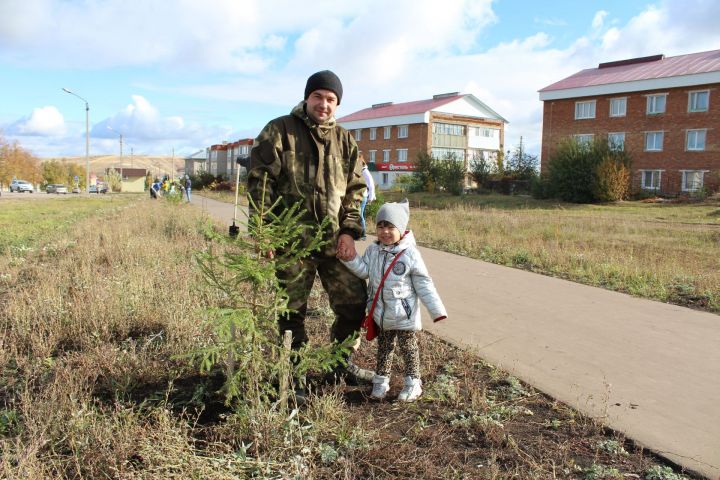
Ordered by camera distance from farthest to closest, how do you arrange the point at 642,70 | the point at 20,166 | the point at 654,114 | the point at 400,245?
the point at 20,166 < the point at 642,70 < the point at 654,114 < the point at 400,245

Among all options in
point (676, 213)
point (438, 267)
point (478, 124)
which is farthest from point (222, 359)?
point (478, 124)

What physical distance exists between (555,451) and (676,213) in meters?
24.4

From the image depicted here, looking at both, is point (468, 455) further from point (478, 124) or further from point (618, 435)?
point (478, 124)

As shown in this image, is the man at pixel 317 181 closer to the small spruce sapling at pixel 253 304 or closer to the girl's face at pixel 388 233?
the girl's face at pixel 388 233

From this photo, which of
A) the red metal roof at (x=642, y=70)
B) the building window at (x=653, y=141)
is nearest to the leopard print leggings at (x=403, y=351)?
the red metal roof at (x=642, y=70)


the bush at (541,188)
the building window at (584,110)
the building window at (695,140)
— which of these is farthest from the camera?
the building window at (584,110)

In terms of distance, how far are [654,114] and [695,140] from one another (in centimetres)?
321

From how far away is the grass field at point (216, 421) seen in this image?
243cm

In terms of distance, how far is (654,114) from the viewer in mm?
37500

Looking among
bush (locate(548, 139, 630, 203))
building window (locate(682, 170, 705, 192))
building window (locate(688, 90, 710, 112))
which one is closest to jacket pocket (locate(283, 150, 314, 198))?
bush (locate(548, 139, 630, 203))

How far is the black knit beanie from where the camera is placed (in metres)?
3.28

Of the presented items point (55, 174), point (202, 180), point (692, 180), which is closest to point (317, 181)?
point (692, 180)

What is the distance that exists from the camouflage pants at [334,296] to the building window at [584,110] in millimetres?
42014

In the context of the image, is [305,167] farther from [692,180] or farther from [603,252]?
[692,180]
